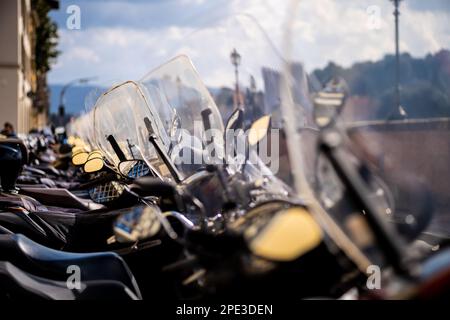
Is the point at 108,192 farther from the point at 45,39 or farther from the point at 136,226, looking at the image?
the point at 45,39

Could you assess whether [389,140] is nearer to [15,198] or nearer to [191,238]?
[191,238]

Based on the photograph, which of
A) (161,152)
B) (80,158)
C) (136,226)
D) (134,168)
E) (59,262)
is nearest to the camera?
(136,226)

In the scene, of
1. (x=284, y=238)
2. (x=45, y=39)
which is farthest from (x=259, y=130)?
(x=45, y=39)

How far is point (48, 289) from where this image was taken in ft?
8.63

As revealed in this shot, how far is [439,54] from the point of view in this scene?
1907 millimetres

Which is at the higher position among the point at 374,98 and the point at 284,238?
the point at 374,98

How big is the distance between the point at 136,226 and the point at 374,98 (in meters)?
0.76

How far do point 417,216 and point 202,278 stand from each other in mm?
652

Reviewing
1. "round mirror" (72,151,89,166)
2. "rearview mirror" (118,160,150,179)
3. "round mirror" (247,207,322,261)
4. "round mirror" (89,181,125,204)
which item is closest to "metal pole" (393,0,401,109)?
"round mirror" (247,207,322,261)

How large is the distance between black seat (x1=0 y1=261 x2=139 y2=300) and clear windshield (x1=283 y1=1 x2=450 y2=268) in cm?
89

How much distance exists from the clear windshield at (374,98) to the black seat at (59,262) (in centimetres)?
112

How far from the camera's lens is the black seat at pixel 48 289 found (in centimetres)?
242

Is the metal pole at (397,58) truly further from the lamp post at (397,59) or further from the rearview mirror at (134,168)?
the rearview mirror at (134,168)
